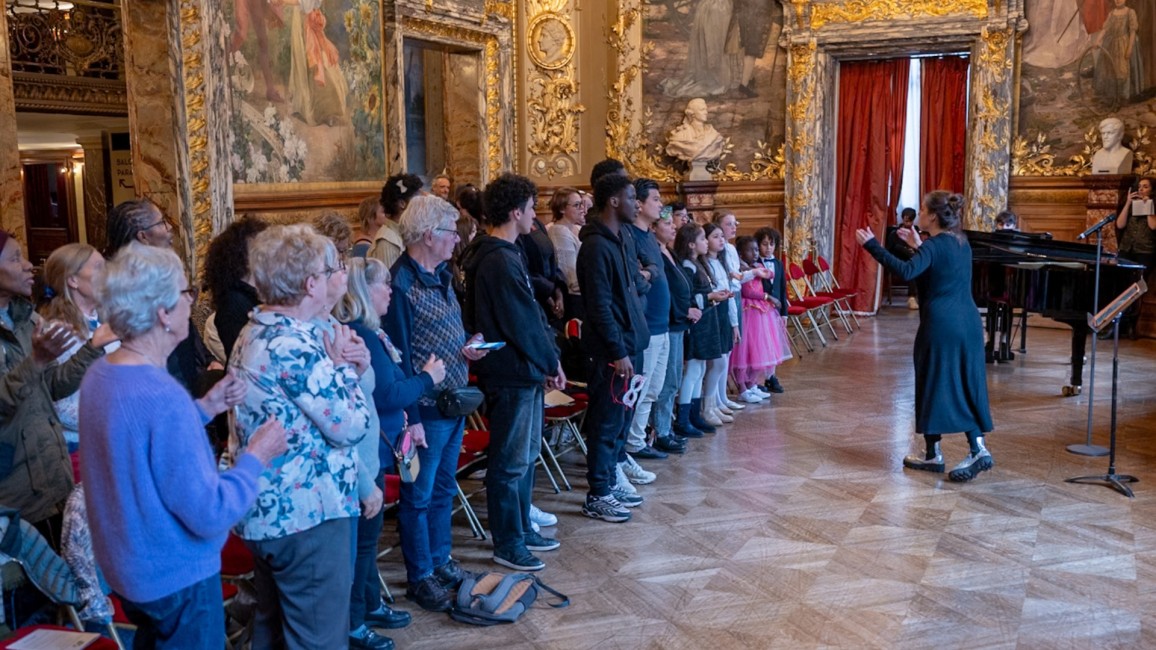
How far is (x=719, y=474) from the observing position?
629 centimetres

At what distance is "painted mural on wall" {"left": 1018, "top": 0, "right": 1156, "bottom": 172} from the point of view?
37.2 feet

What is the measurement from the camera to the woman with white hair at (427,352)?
4016 millimetres

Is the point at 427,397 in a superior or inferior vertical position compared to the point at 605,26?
inferior

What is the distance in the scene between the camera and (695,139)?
1280 centimetres

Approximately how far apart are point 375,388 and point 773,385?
18.7 feet

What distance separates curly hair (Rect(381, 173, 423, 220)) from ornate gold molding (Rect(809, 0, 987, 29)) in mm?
8421

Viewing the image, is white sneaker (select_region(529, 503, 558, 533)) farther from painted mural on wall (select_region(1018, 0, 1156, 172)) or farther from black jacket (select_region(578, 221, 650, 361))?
painted mural on wall (select_region(1018, 0, 1156, 172))

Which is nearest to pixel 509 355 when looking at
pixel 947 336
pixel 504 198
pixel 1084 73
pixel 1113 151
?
pixel 504 198

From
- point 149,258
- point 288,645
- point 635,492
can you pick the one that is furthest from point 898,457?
point 149,258

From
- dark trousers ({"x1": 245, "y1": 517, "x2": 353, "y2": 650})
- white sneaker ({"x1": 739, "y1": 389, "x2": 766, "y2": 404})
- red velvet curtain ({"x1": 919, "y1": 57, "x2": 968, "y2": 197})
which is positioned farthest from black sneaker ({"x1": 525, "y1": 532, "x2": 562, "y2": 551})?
red velvet curtain ({"x1": 919, "y1": 57, "x2": 968, "y2": 197})

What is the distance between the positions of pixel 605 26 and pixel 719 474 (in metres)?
8.18

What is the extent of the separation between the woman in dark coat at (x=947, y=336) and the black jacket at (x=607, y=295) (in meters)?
1.54

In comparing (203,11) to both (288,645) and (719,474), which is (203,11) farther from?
(288,645)

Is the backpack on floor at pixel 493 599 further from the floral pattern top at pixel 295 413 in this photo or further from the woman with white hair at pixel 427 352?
the floral pattern top at pixel 295 413
